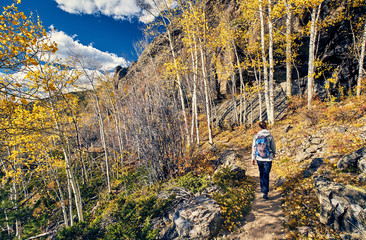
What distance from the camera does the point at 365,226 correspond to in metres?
2.40

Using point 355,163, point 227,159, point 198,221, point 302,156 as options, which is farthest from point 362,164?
point 227,159

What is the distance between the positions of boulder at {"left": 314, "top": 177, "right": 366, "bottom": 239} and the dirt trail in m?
0.86

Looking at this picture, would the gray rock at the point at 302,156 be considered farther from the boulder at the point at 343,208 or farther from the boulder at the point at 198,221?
the boulder at the point at 198,221

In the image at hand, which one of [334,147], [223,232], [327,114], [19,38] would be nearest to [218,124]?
[327,114]

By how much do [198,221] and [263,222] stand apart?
1.52 m

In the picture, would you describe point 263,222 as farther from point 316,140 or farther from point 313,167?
point 316,140

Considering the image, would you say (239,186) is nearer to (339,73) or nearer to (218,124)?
(218,124)

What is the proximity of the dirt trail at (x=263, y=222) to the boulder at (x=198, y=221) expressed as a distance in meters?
0.38

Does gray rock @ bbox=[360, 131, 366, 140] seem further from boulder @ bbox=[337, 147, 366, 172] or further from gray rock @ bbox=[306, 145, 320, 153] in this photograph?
boulder @ bbox=[337, 147, 366, 172]

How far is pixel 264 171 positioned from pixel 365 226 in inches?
74.4

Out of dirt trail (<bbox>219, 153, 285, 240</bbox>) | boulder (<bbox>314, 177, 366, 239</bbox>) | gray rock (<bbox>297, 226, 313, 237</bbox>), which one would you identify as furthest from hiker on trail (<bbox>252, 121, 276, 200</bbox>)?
gray rock (<bbox>297, 226, 313, 237</bbox>)

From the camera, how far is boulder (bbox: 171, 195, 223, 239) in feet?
11.2

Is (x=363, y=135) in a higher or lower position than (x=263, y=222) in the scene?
higher

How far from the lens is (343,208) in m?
2.75
